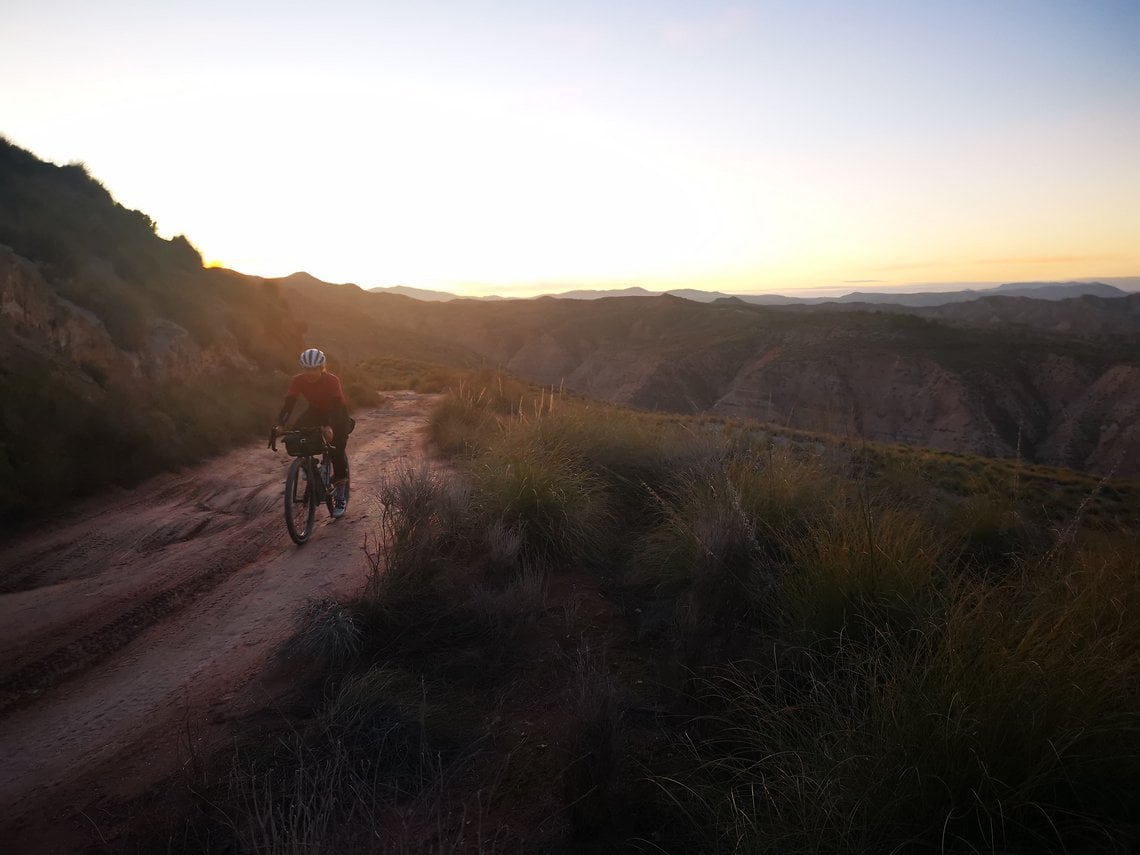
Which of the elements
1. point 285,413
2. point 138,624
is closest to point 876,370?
point 285,413

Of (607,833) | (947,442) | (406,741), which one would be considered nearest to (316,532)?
(406,741)

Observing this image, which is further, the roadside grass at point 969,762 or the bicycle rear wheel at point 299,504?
the bicycle rear wheel at point 299,504

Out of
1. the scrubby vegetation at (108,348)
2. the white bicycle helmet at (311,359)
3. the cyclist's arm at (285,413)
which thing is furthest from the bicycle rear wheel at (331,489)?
the scrubby vegetation at (108,348)

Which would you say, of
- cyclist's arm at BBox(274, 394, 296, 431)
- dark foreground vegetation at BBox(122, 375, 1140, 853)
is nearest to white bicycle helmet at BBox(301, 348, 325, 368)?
cyclist's arm at BBox(274, 394, 296, 431)

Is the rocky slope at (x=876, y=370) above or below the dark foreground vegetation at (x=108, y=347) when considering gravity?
below

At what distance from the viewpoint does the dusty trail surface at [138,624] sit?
352 cm

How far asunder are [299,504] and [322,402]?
1275 millimetres

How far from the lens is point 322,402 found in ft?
25.3

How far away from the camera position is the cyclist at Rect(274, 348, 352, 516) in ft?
24.9

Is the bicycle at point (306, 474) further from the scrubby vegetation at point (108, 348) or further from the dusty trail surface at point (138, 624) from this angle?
the scrubby vegetation at point (108, 348)

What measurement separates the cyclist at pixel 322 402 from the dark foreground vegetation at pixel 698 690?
2101 millimetres

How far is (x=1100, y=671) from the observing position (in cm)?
238

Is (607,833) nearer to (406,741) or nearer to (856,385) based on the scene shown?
(406,741)

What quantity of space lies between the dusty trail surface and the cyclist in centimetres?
96
